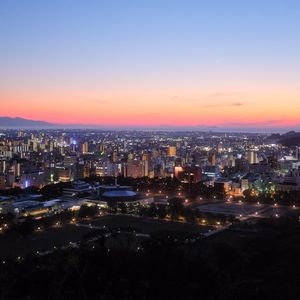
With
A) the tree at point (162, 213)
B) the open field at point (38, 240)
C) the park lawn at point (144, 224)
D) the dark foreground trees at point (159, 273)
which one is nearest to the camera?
the dark foreground trees at point (159, 273)

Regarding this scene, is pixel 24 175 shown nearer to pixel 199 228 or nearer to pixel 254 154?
pixel 199 228

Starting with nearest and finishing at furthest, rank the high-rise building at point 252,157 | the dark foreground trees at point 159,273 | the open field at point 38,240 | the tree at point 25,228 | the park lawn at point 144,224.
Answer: the dark foreground trees at point 159,273 < the open field at point 38,240 < the tree at point 25,228 < the park lawn at point 144,224 < the high-rise building at point 252,157

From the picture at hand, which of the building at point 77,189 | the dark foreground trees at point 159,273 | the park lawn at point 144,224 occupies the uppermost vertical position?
the dark foreground trees at point 159,273

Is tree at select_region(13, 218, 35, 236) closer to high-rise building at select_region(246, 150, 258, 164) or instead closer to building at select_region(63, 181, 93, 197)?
building at select_region(63, 181, 93, 197)

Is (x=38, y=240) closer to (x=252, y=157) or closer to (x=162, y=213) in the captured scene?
(x=162, y=213)

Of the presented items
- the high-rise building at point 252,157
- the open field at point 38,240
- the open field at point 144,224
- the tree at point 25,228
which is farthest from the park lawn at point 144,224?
the high-rise building at point 252,157

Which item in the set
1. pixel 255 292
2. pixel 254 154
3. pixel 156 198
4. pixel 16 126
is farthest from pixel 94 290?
pixel 16 126

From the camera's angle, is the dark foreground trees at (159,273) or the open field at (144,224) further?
the open field at (144,224)

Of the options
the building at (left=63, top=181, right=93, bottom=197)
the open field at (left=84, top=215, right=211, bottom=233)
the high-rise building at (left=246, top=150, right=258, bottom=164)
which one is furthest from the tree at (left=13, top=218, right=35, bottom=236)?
the high-rise building at (left=246, top=150, right=258, bottom=164)

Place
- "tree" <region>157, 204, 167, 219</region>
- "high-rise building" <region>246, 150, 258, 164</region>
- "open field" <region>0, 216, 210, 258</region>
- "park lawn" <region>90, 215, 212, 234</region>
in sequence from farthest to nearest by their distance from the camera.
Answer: "high-rise building" <region>246, 150, 258, 164</region> → "tree" <region>157, 204, 167, 219</region> → "park lawn" <region>90, 215, 212, 234</region> → "open field" <region>0, 216, 210, 258</region>

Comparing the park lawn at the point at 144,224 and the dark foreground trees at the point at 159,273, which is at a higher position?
the dark foreground trees at the point at 159,273

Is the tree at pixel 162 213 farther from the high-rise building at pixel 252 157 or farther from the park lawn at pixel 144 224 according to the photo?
the high-rise building at pixel 252 157
